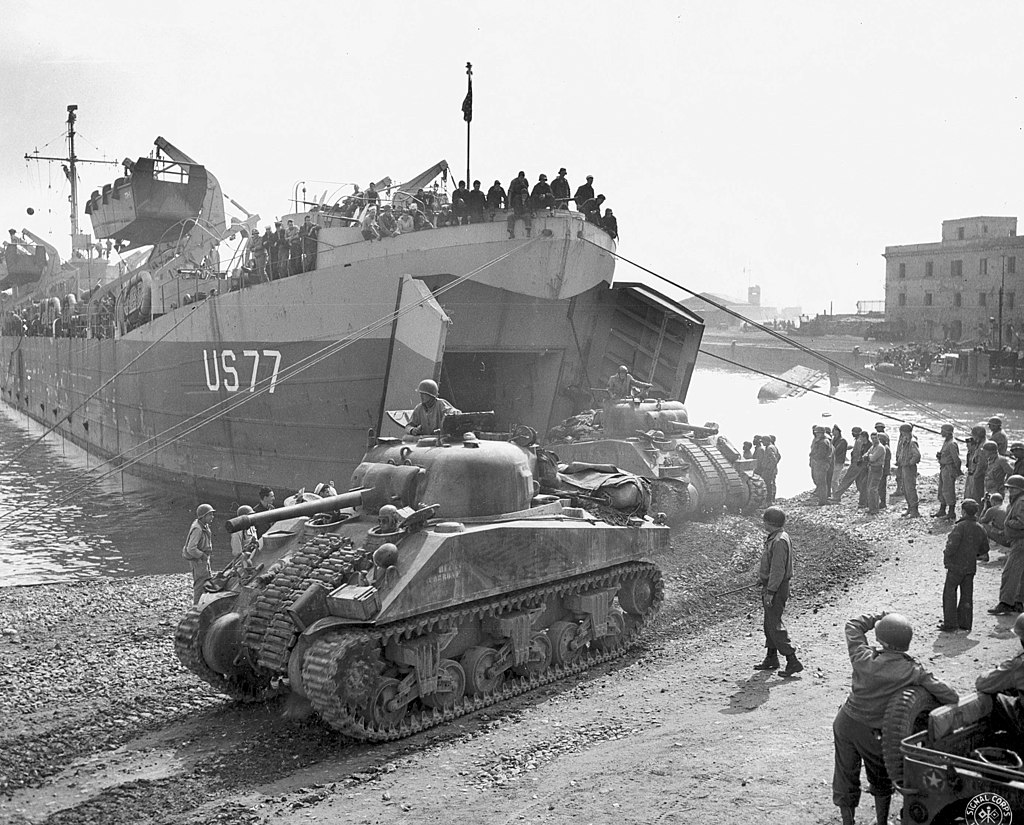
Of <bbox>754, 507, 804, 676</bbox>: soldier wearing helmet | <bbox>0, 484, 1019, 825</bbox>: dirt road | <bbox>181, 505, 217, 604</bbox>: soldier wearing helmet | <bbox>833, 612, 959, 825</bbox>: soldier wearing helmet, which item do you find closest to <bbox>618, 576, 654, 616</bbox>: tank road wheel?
<bbox>0, 484, 1019, 825</bbox>: dirt road

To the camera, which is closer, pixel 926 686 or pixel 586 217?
pixel 926 686

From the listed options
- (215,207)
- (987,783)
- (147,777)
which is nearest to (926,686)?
(987,783)

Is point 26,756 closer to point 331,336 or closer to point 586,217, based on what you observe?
point 331,336

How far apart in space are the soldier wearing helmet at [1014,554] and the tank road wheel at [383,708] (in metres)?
6.18

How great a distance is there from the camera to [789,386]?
165 feet

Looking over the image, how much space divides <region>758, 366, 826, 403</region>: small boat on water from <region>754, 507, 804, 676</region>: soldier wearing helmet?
42655 mm

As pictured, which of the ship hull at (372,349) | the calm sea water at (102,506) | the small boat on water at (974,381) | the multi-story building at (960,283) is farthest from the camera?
the multi-story building at (960,283)

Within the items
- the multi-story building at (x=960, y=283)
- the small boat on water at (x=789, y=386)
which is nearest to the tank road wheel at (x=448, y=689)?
the small boat on water at (x=789, y=386)

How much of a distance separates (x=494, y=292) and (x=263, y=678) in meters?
11.8

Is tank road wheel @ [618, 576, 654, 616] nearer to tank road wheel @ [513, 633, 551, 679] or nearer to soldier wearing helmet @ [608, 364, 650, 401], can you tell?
tank road wheel @ [513, 633, 551, 679]

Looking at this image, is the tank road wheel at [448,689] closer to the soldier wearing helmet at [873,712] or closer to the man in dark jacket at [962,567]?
the soldier wearing helmet at [873,712]

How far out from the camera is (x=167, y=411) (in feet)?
77.7

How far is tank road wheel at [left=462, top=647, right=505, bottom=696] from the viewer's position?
856 centimetres

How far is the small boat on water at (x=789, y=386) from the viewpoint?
5228 cm
